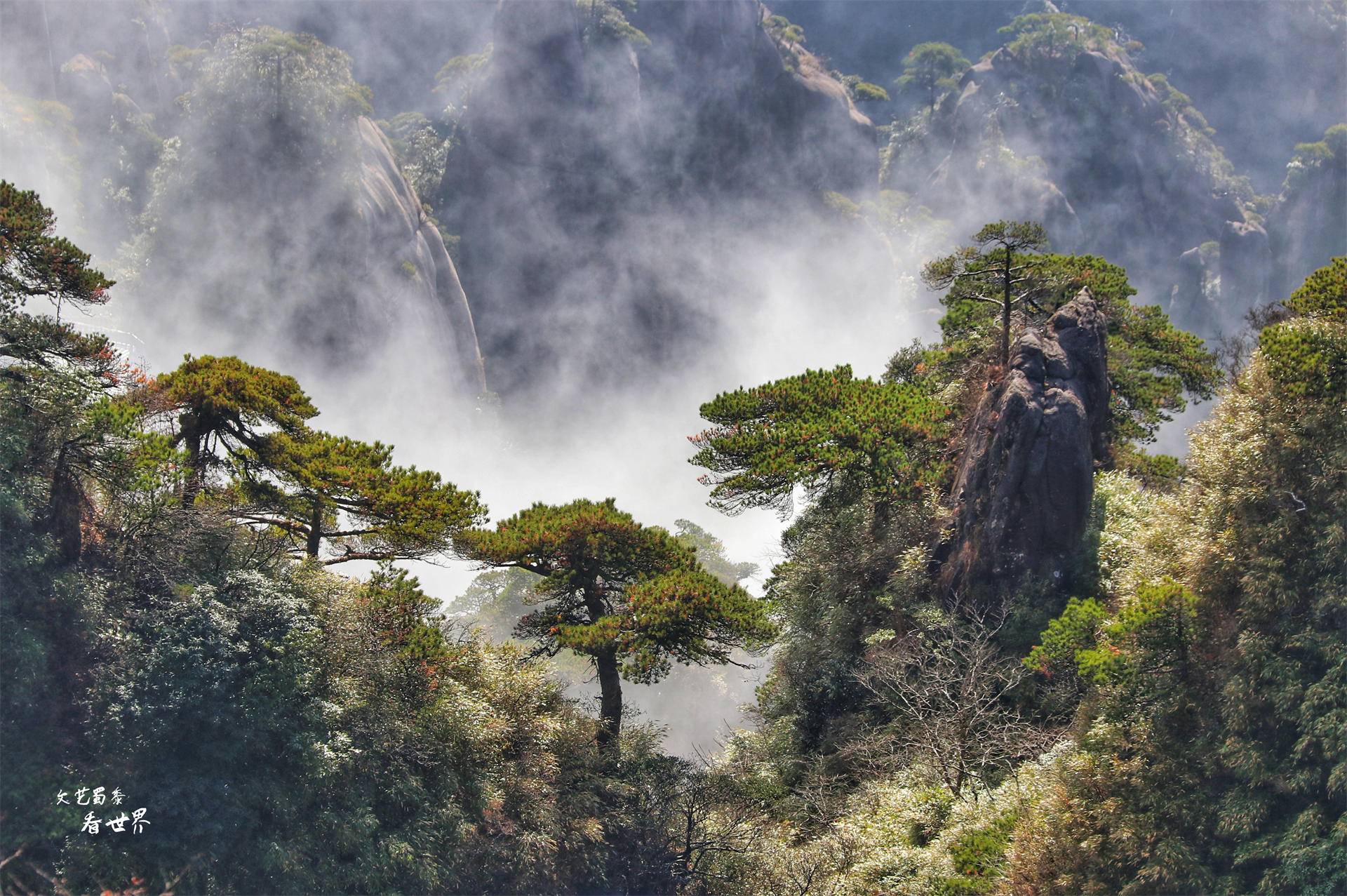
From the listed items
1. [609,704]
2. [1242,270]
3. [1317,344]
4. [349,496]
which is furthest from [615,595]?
[1242,270]

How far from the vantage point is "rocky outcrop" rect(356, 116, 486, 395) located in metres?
67.9

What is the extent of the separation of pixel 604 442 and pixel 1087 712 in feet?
240

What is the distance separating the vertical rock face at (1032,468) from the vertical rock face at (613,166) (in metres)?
67.2

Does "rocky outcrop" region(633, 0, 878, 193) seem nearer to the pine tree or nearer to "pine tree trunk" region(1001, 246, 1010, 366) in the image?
"pine tree trunk" region(1001, 246, 1010, 366)

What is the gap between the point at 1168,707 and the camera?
1217cm

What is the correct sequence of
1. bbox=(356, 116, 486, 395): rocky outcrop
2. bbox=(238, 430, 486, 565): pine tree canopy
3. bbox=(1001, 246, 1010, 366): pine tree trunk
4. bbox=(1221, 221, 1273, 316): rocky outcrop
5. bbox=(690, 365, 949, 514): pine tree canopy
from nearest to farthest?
bbox=(238, 430, 486, 565): pine tree canopy, bbox=(690, 365, 949, 514): pine tree canopy, bbox=(1001, 246, 1010, 366): pine tree trunk, bbox=(356, 116, 486, 395): rocky outcrop, bbox=(1221, 221, 1273, 316): rocky outcrop

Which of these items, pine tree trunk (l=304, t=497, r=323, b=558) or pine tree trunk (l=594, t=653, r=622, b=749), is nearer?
pine tree trunk (l=304, t=497, r=323, b=558)

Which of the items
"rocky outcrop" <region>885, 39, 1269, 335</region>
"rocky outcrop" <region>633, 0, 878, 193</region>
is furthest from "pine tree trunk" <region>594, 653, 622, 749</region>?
"rocky outcrop" <region>885, 39, 1269, 335</region>

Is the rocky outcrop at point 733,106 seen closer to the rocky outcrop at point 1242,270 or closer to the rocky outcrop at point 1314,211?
the rocky outcrop at point 1242,270

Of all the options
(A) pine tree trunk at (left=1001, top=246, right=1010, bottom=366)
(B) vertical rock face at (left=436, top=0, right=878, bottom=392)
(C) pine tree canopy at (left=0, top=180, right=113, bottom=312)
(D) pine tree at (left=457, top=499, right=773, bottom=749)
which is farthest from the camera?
(B) vertical rock face at (left=436, top=0, right=878, bottom=392)

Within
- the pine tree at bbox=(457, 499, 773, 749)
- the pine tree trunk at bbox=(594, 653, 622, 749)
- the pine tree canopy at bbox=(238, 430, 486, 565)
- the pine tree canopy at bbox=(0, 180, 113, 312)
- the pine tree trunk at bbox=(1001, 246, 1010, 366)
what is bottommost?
the pine tree trunk at bbox=(594, 653, 622, 749)

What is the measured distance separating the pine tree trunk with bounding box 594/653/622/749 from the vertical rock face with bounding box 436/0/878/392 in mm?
64508

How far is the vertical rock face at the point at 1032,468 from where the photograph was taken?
1778 centimetres

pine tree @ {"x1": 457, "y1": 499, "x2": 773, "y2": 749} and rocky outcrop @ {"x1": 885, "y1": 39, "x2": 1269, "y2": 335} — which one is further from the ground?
rocky outcrop @ {"x1": 885, "y1": 39, "x2": 1269, "y2": 335}
